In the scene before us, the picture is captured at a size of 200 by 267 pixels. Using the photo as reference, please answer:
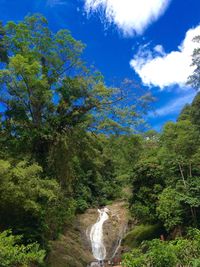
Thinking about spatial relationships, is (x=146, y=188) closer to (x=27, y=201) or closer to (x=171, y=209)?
(x=171, y=209)

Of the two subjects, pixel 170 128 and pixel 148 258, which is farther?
pixel 170 128

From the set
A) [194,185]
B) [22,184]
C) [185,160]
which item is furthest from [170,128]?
[22,184]

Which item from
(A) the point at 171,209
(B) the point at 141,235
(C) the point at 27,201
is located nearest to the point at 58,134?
(C) the point at 27,201

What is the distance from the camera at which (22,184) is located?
38.1 feet

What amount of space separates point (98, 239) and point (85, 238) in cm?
94

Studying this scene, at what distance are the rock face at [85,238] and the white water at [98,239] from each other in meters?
0.28

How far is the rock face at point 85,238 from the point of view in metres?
16.2

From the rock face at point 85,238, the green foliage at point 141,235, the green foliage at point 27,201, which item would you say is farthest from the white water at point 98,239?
the green foliage at point 27,201

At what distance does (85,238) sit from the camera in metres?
23.2

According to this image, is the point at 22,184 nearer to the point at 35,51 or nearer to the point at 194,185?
the point at 35,51

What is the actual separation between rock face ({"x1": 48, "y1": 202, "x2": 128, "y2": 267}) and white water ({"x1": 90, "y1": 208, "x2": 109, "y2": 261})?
0.93 feet

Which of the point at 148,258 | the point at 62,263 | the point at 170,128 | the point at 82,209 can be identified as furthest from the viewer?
the point at 82,209

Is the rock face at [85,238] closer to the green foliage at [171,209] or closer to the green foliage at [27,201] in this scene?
the green foliage at [27,201]

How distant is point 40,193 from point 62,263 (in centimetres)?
467
